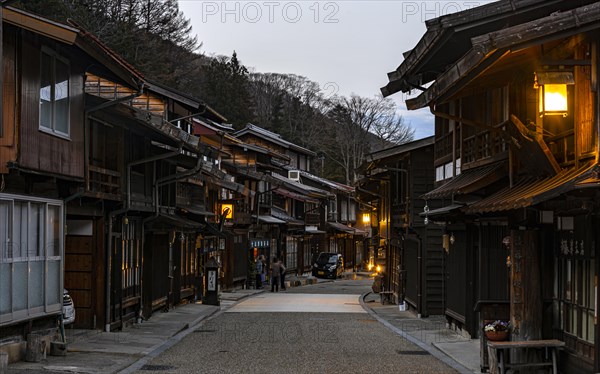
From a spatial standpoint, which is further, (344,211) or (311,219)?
(344,211)

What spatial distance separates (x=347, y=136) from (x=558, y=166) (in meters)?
65.0

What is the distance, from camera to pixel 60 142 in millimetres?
17766

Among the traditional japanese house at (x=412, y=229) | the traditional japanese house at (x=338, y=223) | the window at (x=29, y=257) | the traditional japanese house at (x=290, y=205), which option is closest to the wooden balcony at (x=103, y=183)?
the window at (x=29, y=257)

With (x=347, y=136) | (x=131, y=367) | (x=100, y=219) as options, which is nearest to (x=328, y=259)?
(x=347, y=136)

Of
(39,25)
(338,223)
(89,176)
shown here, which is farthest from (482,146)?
(338,223)

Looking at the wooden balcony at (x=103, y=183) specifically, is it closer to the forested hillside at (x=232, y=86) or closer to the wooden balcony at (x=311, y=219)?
the forested hillside at (x=232, y=86)

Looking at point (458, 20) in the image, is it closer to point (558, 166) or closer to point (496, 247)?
point (558, 166)

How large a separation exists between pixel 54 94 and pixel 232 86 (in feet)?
216

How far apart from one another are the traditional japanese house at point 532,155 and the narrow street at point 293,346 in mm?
2818

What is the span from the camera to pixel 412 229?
31.0 m

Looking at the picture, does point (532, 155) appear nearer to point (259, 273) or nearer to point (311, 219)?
point (259, 273)

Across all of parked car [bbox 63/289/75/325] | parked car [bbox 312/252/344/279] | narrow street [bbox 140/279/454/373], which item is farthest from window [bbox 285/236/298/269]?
parked car [bbox 63/289/75/325]

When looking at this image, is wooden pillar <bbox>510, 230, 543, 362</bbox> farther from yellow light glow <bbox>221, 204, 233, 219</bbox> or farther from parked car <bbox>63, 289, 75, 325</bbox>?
yellow light glow <bbox>221, 204, 233, 219</bbox>

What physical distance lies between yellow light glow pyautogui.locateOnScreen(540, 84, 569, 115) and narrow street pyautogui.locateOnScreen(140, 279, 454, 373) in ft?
20.7
